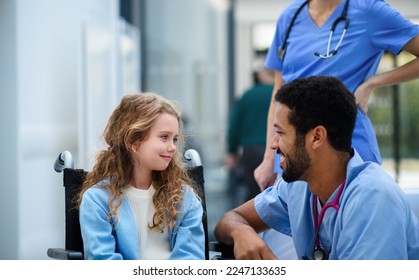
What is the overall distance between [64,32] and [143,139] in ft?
8.84

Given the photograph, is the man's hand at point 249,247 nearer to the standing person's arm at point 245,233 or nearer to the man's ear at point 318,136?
the standing person's arm at point 245,233

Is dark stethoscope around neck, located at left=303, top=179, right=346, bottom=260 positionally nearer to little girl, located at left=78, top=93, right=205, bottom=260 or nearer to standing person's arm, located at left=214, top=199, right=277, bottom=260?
standing person's arm, located at left=214, top=199, right=277, bottom=260

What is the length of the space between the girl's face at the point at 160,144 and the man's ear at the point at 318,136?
1.34ft

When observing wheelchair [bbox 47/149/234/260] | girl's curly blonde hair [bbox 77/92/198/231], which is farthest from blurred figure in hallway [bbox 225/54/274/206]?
girl's curly blonde hair [bbox 77/92/198/231]

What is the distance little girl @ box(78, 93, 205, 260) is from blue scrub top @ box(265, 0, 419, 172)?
1.72 ft

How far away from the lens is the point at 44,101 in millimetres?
4355

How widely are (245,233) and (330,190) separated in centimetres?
25

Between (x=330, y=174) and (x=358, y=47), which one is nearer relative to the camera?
(x=330, y=174)

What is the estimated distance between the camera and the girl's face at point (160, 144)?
2115 mm

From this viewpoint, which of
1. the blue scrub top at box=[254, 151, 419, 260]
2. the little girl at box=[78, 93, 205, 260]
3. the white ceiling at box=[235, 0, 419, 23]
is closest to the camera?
the blue scrub top at box=[254, 151, 419, 260]

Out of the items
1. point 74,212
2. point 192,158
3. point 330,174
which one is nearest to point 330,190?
point 330,174

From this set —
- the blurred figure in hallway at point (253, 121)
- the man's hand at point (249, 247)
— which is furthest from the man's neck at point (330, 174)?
the blurred figure in hallway at point (253, 121)

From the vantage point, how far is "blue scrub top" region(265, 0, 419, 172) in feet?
7.88

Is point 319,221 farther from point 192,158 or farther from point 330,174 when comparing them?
point 192,158
